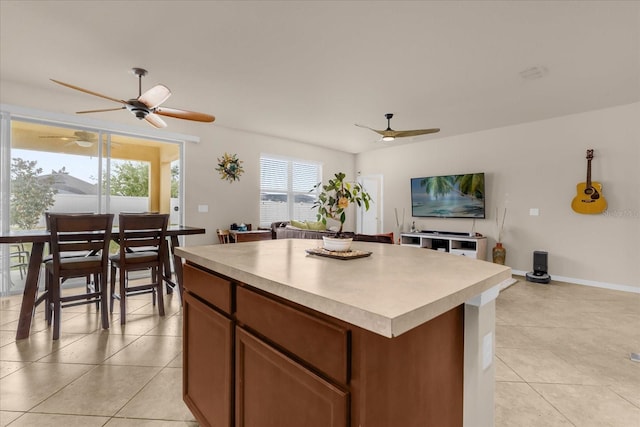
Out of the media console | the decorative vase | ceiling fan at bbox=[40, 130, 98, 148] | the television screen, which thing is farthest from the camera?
the television screen

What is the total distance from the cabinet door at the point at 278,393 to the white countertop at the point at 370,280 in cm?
19

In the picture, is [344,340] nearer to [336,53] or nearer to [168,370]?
[168,370]

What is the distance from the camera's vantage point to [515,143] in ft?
16.4

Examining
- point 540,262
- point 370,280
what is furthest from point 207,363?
point 540,262

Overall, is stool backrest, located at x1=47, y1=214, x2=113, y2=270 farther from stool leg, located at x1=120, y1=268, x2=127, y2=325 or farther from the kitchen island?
the kitchen island

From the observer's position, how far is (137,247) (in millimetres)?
2963

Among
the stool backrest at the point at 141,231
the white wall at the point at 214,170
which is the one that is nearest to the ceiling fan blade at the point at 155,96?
the stool backrest at the point at 141,231

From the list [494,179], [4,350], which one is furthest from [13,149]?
[494,179]

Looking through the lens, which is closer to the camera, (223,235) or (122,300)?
(122,300)

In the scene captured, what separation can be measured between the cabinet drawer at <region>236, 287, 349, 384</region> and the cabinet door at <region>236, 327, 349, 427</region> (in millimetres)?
34

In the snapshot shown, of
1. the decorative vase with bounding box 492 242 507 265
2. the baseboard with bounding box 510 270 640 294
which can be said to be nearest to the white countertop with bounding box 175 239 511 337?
the baseboard with bounding box 510 270 640 294

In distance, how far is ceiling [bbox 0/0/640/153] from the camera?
2209mm

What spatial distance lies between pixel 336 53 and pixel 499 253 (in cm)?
411

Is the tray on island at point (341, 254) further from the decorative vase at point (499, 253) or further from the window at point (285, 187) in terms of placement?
the window at point (285, 187)
